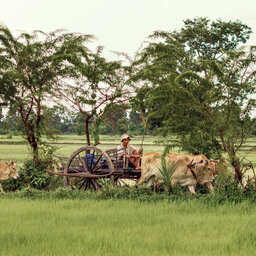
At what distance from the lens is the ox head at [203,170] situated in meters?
A: 7.67

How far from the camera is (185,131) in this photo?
816cm

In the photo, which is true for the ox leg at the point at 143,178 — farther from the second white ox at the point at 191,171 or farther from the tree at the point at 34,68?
the tree at the point at 34,68

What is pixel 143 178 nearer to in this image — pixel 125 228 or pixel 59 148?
pixel 125 228

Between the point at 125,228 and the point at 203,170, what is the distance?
2820mm

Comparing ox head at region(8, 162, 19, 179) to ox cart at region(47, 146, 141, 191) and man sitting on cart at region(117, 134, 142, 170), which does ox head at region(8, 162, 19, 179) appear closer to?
ox cart at region(47, 146, 141, 191)

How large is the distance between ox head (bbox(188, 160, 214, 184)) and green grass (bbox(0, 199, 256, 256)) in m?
0.77

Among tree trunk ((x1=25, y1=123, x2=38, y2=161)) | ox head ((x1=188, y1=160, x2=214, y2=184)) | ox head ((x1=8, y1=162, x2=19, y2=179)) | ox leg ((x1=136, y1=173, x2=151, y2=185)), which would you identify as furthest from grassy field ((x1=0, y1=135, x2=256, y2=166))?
ox leg ((x1=136, y1=173, x2=151, y2=185))

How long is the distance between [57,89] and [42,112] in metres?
0.94

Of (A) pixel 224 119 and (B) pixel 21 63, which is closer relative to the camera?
(A) pixel 224 119

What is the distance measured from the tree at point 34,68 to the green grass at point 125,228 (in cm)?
420

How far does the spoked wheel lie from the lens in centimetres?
838

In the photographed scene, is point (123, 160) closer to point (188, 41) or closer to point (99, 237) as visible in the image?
point (99, 237)

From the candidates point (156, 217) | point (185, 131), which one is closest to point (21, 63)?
point (185, 131)

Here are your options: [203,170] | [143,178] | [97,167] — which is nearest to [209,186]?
[203,170]
